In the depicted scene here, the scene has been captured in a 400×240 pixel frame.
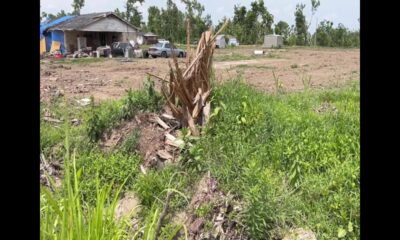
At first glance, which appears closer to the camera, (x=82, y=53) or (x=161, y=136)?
(x=161, y=136)

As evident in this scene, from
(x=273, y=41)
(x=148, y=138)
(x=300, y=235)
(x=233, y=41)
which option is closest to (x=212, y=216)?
(x=300, y=235)

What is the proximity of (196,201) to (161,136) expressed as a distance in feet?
4.51

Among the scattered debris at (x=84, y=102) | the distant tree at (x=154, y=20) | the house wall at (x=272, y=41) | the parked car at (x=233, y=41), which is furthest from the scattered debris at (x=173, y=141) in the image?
the distant tree at (x=154, y=20)

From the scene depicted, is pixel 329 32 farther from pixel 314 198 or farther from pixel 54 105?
pixel 314 198

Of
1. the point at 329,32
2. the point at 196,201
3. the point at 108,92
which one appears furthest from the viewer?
the point at 329,32

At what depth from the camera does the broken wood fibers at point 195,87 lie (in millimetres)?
5105

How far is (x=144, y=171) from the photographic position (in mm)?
4734

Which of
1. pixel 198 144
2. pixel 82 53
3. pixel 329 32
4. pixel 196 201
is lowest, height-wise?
pixel 196 201

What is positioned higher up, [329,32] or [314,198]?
[329,32]

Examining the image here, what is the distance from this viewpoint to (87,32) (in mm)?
30656

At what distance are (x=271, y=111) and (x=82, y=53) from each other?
23995 millimetres

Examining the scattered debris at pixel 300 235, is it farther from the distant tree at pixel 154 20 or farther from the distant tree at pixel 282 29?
the distant tree at pixel 282 29
